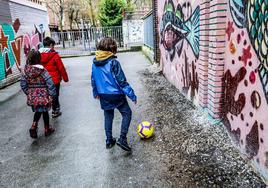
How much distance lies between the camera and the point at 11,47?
407 inches

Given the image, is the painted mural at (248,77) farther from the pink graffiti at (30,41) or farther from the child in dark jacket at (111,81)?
the pink graffiti at (30,41)

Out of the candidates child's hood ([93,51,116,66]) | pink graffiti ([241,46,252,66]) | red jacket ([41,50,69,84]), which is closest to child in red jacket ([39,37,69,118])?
red jacket ([41,50,69,84])

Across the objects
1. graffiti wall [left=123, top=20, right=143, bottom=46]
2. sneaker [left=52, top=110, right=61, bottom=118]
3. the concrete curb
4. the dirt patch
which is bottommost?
the dirt patch

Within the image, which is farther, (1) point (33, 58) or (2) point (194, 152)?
(1) point (33, 58)

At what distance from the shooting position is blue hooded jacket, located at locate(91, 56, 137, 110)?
3521mm

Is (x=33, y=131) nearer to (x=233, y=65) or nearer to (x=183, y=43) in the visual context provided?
(x=233, y=65)

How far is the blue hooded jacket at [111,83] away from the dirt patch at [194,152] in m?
0.96

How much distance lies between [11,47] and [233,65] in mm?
9467

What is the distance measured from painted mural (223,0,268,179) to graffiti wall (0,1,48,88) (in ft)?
27.1

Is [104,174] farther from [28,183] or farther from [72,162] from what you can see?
[28,183]

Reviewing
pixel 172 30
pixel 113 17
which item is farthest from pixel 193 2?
pixel 113 17

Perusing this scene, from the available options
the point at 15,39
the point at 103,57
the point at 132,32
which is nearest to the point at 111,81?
the point at 103,57

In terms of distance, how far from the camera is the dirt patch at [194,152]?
296 cm

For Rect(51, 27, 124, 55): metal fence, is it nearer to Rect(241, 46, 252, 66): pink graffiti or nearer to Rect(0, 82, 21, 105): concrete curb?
Rect(0, 82, 21, 105): concrete curb
